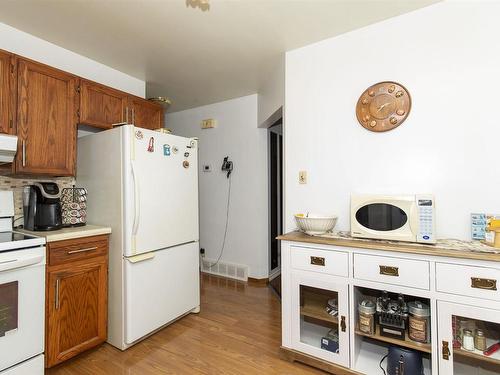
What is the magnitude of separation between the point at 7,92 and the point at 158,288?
1.72 m

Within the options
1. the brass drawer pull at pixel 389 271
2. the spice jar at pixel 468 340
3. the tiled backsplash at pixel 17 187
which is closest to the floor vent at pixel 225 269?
the brass drawer pull at pixel 389 271

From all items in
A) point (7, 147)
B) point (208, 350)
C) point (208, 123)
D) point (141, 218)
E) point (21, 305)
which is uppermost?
point (208, 123)

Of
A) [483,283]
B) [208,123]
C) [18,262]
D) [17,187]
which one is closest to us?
[483,283]

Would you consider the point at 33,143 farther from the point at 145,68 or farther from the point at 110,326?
the point at 110,326

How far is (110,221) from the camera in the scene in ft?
6.72

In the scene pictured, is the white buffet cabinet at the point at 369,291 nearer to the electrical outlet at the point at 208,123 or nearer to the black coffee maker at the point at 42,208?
the black coffee maker at the point at 42,208

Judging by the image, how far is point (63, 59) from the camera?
2.25m

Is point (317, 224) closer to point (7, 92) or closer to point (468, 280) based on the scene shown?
point (468, 280)

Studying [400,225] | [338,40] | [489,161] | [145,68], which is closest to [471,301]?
[400,225]

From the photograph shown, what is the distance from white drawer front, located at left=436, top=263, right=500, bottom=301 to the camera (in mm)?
1293

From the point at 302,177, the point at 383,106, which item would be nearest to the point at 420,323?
the point at 302,177

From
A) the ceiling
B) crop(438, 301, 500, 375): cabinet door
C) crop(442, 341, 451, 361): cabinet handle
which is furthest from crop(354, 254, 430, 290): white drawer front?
the ceiling

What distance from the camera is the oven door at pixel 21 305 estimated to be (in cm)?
145

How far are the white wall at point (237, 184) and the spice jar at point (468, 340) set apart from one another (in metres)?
2.16
